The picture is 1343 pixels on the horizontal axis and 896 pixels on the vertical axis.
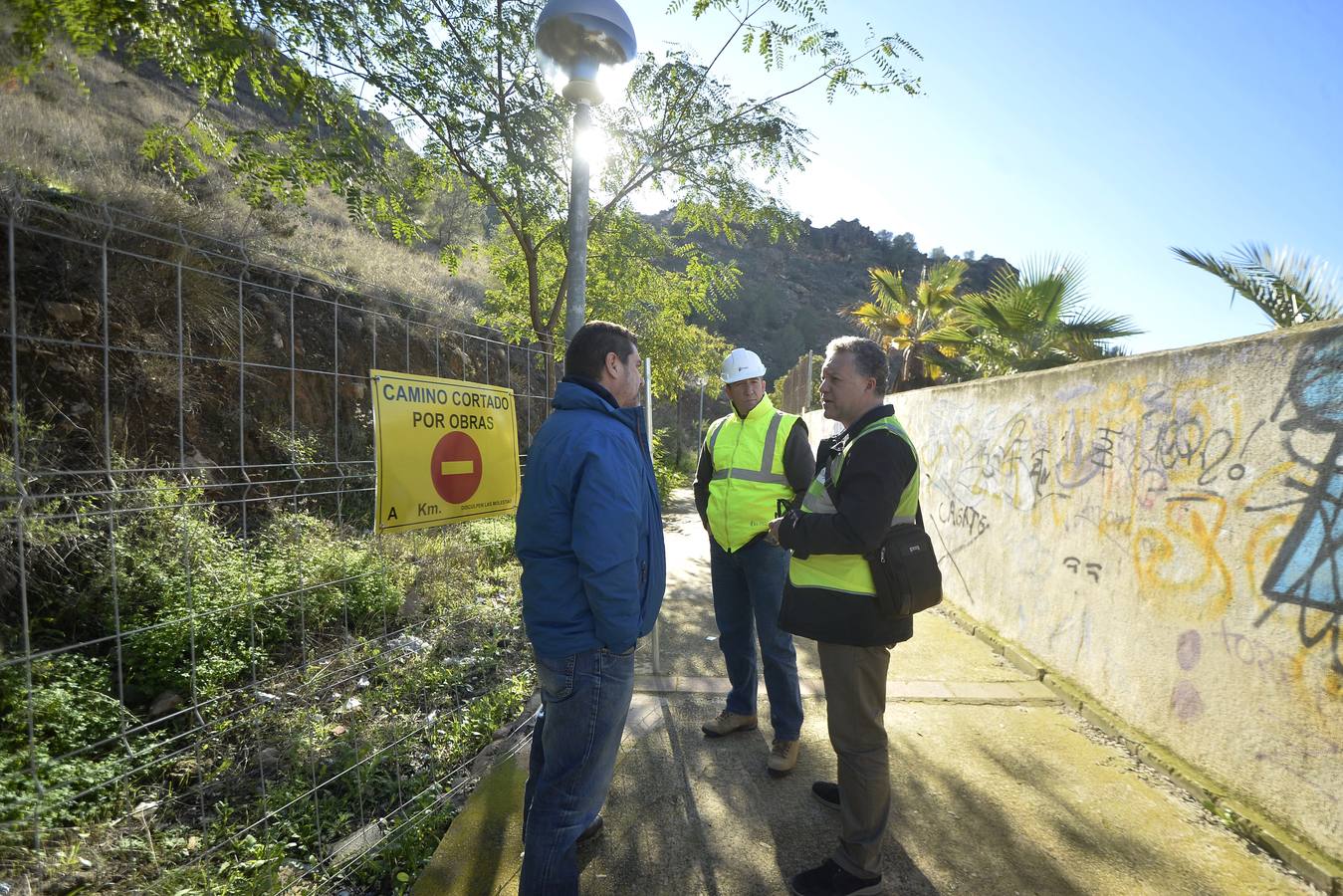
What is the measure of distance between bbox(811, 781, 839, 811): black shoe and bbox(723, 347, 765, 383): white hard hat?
1884 mm

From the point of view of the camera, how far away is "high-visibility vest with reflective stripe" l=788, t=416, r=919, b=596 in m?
2.20

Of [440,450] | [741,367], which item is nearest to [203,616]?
[440,450]

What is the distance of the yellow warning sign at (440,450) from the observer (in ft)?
7.84

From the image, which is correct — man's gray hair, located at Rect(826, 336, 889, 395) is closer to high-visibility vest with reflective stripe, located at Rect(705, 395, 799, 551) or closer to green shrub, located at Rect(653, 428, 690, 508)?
high-visibility vest with reflective stripe, located at Rect(705, 395, 799, 551)

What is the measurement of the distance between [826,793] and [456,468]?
7.04ft

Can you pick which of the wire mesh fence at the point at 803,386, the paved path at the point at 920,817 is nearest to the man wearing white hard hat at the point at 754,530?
the paved path at the point at 920,817

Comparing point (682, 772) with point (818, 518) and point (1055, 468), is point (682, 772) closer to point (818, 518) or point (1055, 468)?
point (818, 518)

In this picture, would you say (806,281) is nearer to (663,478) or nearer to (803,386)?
(803,386)

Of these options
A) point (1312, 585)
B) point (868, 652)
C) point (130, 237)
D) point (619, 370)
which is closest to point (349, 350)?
point (130, 237)

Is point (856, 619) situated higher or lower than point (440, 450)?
lower

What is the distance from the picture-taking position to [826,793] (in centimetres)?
275

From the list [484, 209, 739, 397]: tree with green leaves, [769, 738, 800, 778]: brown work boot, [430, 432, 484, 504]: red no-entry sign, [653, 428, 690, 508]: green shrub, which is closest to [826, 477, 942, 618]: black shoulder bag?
[769, 738, 800, 778]: brown work boot

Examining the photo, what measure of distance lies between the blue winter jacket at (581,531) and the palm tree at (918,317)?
8.40m

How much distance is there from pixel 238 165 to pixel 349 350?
150 inches
